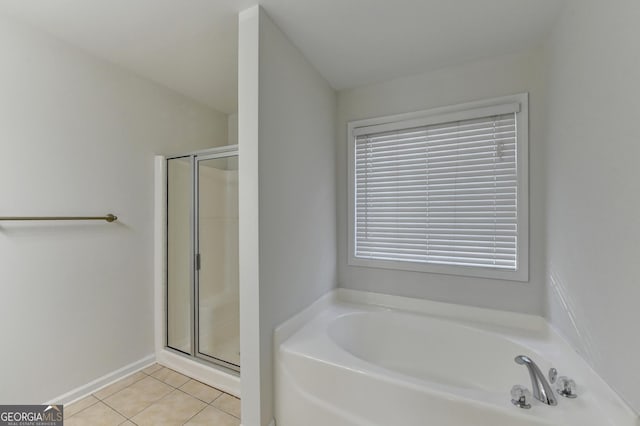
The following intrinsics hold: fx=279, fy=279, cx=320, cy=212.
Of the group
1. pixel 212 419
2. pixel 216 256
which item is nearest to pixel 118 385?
pixel 212 419

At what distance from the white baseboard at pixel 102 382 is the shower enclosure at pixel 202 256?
203mm

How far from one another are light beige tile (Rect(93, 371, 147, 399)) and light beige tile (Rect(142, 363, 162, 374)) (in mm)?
36

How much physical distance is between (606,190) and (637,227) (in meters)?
0.23

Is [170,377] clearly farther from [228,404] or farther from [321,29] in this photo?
[321,29]

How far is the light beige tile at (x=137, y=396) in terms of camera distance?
176 centimetres

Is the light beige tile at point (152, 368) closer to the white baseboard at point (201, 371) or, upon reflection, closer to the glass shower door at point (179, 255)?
the white baseboard at point (201, 371)

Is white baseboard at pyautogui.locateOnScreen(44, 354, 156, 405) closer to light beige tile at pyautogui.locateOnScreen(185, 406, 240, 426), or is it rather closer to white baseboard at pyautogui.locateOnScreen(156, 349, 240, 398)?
white baseboard at pyautogui.locateOnScreen(156, 349, 240, 398)

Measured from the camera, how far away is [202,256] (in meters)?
2.24

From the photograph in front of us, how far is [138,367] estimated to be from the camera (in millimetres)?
2203

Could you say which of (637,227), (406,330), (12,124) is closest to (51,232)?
(12,124)

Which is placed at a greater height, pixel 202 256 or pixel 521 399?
pixel 202 256

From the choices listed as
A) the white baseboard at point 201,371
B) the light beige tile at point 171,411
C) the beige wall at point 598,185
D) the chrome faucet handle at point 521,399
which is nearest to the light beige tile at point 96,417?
the light beige tile at point 171,411

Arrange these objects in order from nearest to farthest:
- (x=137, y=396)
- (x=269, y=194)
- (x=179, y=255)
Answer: (x=269, y=194) → (x=137, y=396) → (x=179, y=255)

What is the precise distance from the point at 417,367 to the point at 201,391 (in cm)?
152
